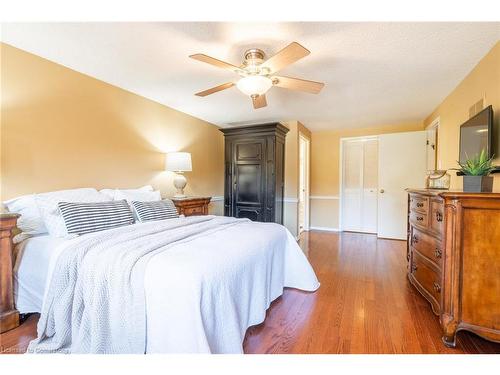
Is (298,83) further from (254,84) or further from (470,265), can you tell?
(470,265)

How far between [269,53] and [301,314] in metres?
2.18

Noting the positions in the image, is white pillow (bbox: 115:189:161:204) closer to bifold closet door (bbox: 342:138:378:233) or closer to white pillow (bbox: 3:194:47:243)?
white pillow (bbox: 3:194:47:243)

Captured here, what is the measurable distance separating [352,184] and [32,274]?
5232 millimetres

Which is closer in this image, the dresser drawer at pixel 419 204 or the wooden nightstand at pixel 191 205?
the dresser drawer at pixel 419 204

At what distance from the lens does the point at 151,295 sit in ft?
4.09

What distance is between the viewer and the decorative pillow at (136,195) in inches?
105

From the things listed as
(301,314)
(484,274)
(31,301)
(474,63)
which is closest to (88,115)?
(31,301)

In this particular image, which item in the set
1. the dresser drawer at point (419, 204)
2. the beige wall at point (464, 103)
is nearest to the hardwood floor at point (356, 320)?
the dresser drawer at point (419, 204)

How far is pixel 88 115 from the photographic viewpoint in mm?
2641

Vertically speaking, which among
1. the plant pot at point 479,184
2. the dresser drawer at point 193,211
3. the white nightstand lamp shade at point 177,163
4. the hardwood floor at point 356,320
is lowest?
the hardwood floor at point 356,320

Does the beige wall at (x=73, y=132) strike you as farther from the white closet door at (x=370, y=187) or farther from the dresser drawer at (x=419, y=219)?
the white closet door at (x=370, y=187)

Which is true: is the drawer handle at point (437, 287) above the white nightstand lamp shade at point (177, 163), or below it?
below

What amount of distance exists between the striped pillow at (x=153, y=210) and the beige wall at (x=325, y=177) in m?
3.71
